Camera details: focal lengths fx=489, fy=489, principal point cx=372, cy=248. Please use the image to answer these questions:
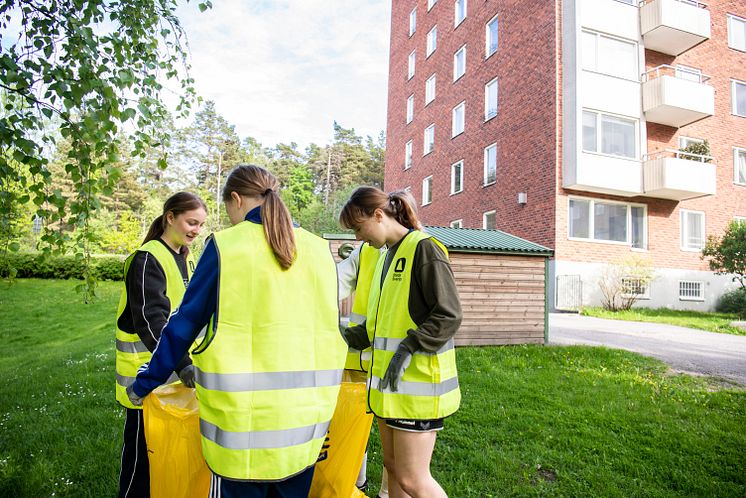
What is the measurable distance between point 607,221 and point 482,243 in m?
10.5

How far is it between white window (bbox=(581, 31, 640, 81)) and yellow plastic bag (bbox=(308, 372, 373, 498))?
17669 millimetres

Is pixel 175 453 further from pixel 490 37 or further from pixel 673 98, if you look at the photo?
pixel 490 37

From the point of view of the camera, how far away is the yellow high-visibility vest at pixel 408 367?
2404 mm

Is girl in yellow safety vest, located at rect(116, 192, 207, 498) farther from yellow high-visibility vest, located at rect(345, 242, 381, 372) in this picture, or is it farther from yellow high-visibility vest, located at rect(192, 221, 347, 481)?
yellow high-visibility vest, located at rect(345, 242, 381, 372)

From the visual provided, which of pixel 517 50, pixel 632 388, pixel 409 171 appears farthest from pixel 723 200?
pixel 632 388

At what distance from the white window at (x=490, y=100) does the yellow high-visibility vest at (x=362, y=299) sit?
18.8m

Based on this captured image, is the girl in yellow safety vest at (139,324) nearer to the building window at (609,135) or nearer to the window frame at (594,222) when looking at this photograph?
the window frame at (594,222)

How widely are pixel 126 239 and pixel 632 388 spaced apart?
26334 millimetres

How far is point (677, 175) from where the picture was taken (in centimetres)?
1695

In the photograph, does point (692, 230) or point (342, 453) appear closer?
point (342, 453)

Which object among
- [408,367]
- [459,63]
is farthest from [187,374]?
[459,63]

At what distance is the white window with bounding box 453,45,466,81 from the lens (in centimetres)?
2377

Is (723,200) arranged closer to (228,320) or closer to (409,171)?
(409,171)

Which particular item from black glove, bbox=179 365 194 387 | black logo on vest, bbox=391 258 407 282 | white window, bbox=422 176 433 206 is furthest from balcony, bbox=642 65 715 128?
black glove, bbox=179 365 194 387
